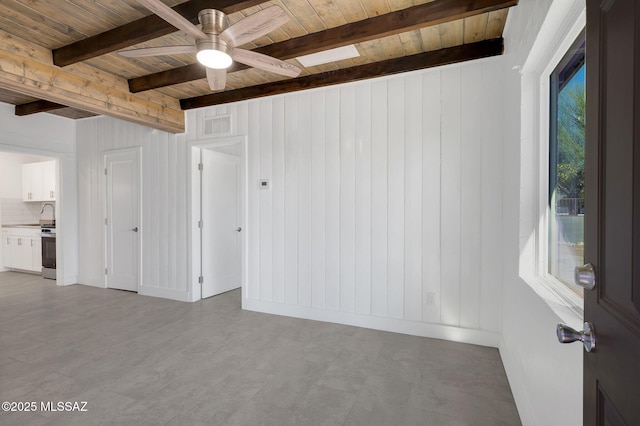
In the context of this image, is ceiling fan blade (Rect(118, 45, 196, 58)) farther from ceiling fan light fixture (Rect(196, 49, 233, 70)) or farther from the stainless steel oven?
the stainless steel oven

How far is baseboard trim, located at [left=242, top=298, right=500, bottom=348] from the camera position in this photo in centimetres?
301

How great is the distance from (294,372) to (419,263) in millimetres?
1581

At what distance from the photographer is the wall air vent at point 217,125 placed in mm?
4164

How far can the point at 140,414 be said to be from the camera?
202 centimetres

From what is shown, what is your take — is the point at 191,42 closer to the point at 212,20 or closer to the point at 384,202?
the point at 212,20

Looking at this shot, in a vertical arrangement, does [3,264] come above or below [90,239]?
below

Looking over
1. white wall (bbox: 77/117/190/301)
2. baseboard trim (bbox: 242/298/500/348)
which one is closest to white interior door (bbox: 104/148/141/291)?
white wall (bbox: 77/117/190/301)

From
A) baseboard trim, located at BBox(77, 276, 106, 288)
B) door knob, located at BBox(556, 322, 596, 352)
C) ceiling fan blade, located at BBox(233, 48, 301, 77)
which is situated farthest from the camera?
baseboard trim, located at BBox(77, 276, 106, 288)

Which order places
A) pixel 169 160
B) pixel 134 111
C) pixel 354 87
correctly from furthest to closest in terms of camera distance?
pixel 169 160 → pixel 134 111 → pixel 354 87

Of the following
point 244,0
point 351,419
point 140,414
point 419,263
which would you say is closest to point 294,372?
point 351,419

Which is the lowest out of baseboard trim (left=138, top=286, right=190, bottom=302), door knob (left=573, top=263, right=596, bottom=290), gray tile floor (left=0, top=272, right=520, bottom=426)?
gray tile floor (left=0, top=272, right=520, bottom=426)

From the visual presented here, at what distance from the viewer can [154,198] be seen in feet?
15.5

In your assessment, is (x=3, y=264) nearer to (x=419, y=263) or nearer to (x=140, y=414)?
(x=140, y=414)

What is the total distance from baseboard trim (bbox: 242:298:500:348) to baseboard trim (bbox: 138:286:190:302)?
3.34ft
